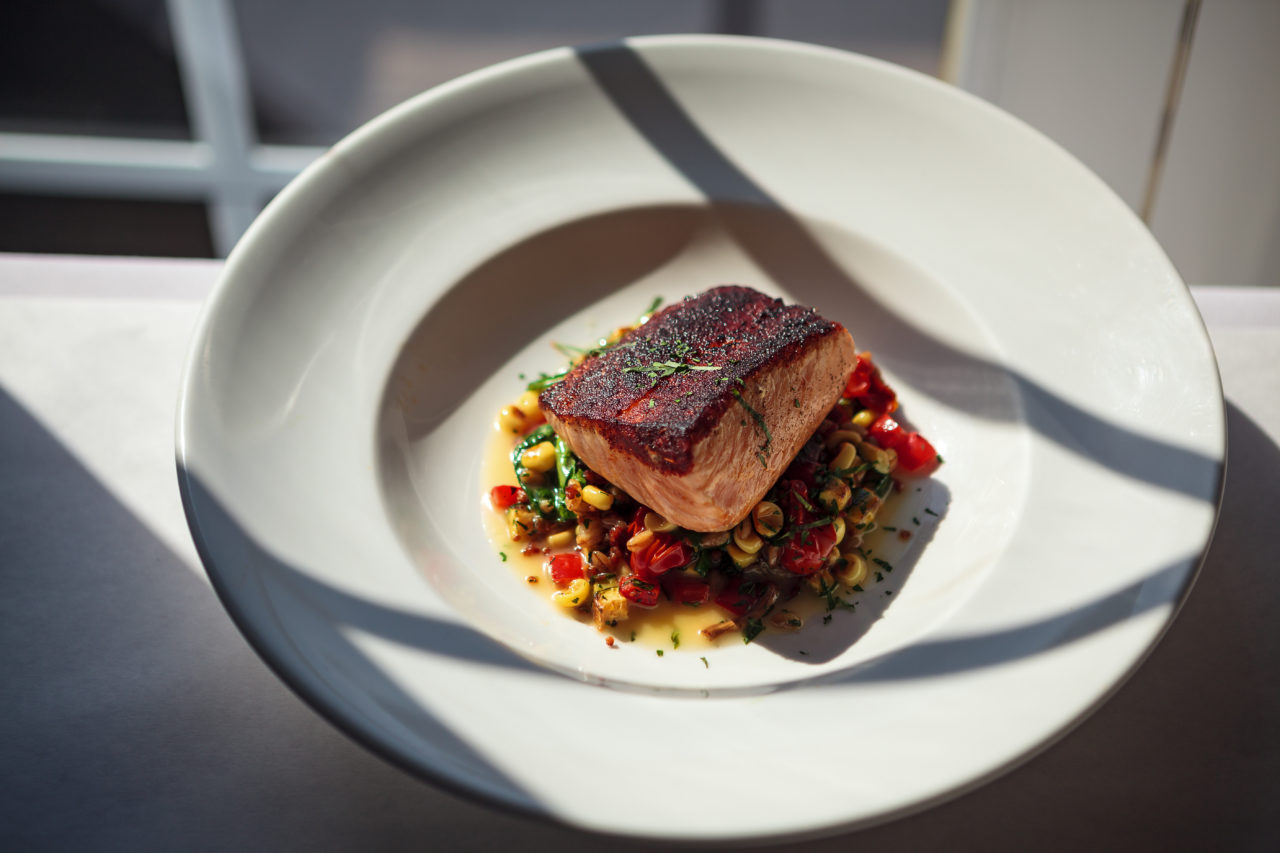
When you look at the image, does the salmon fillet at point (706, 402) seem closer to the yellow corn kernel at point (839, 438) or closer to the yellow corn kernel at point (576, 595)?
the yellow corn kernel at point (839, 438)

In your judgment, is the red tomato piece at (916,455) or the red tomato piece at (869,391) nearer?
the red tomato piece at (916,455)

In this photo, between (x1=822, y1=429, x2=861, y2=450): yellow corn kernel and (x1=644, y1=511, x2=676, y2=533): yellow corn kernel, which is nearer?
(x1=644, y1=511, x2=676, y2=533): yellow corn kernel

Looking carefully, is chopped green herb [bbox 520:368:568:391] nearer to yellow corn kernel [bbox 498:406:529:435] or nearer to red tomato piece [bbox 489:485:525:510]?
yellow corn kernel [bbox 498:406:529:435]

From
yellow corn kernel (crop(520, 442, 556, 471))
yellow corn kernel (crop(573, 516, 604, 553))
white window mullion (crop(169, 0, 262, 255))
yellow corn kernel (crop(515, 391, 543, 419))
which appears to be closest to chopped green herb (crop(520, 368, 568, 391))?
yellow corn kernel (crop(515, 391, 543, 419))

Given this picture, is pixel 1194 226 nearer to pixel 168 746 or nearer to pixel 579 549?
pixel 579 549

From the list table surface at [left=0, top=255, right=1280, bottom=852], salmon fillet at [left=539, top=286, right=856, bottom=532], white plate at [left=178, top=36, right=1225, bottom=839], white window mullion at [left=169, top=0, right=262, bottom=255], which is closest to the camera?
white plate at [left=178, top=36, right=1225, bottom=839]

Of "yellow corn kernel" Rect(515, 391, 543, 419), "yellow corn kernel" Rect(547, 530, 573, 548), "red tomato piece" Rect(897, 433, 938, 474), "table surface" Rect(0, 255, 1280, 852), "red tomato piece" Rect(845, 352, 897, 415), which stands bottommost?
"table surface" Rect(0, 255, 1280, 852)

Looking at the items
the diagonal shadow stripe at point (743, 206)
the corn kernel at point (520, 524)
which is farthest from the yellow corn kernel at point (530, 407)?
the diagonal shadow stripe at point (743, 206)
